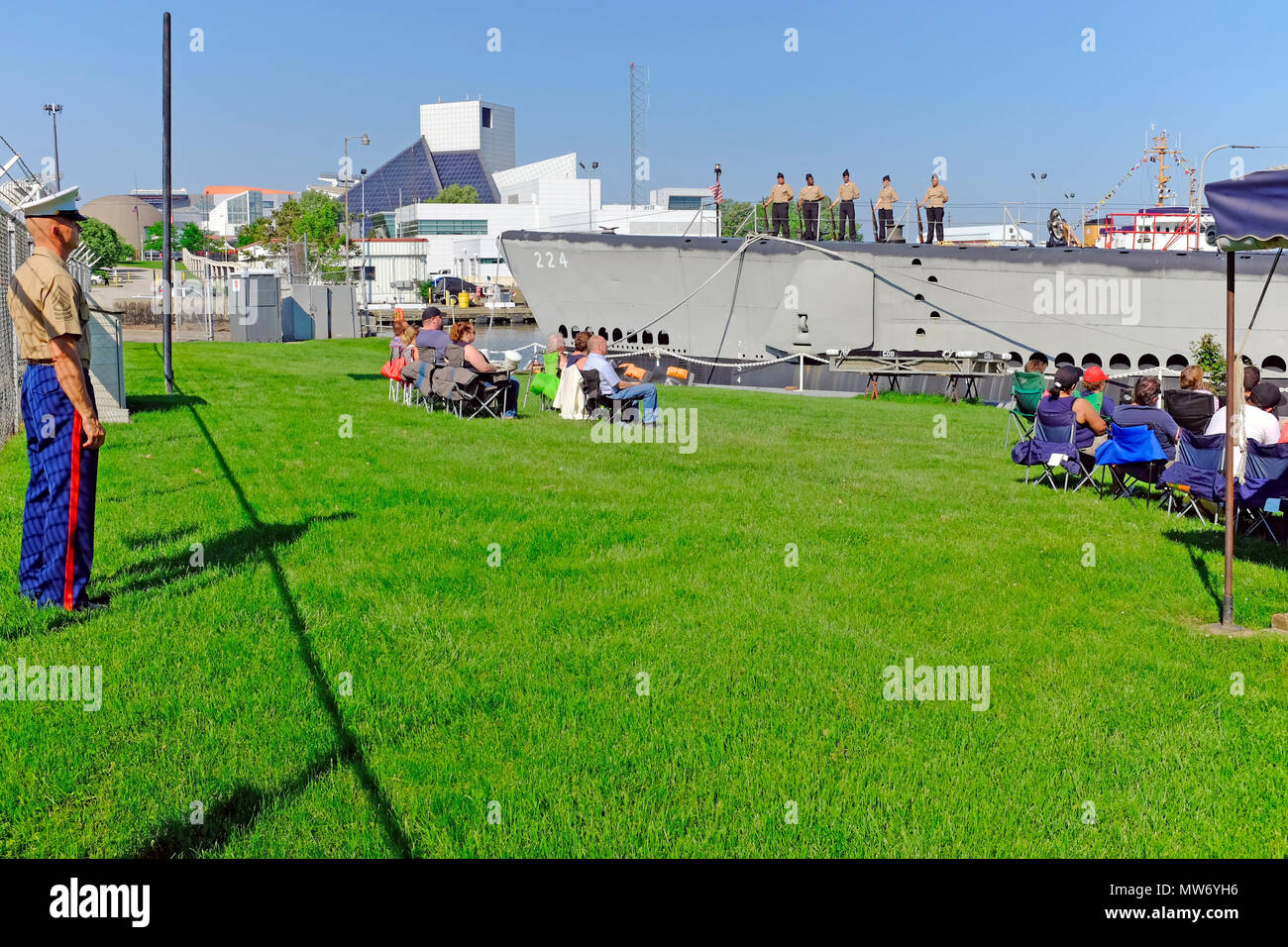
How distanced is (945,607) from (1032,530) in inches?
106

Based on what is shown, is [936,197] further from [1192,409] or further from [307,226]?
[307,226]

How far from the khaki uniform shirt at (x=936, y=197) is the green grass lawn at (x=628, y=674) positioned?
19633 millimetres

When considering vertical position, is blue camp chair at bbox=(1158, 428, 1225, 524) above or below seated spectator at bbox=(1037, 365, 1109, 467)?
below

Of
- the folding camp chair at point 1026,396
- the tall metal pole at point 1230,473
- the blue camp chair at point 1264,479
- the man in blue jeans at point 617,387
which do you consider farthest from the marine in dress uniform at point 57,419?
the folding camp chair at point 1026,396

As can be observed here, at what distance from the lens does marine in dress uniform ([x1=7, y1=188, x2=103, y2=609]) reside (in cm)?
611

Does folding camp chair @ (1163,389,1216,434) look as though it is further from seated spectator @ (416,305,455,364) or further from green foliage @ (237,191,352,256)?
green foliage @ (237,191,352,256)

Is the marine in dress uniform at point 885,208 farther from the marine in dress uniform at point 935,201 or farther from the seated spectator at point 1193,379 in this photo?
the seated spectator at point 1193,379

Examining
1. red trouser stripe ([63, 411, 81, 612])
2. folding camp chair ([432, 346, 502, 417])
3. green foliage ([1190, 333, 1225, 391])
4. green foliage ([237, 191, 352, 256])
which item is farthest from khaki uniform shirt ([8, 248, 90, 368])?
green foliage ([237, 191, 352, 256])

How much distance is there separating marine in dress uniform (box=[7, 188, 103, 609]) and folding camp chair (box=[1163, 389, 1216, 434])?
9053mm

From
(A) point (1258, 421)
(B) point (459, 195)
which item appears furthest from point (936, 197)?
(B) point (459, 195)

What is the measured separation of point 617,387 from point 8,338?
23.4 ft

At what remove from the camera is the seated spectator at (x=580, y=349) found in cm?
1605
